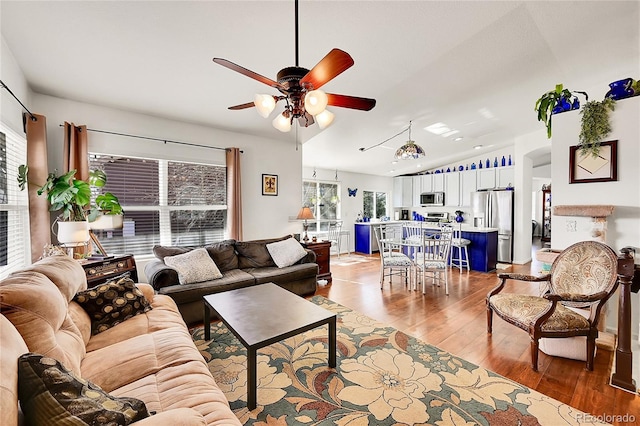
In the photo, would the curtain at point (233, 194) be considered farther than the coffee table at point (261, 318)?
Yes

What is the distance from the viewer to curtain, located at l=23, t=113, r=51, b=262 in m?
2.53

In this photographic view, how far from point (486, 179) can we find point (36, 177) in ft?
26.3

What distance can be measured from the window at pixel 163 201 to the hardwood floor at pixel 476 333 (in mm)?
2157

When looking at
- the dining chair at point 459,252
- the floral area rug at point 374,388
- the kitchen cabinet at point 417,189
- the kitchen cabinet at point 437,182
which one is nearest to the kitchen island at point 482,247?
the dining chair at point 459,252

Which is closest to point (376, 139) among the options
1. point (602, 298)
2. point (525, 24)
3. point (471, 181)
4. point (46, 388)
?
point (525, 24)

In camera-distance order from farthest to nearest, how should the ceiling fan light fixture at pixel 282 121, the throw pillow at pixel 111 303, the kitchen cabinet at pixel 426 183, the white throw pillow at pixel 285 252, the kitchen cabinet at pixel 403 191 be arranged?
the kitchen cabinet at pixel 403 191
the kitchen cabinet at pixel 426 183
the white throw pillow at pixel 285 252
the ceiling fan light fixture at pixel 282 121
the throw pillow at pixel 111 303

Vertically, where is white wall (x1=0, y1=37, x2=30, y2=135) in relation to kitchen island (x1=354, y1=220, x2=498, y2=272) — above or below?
above

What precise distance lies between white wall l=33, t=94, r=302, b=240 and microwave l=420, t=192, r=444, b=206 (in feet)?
14.8

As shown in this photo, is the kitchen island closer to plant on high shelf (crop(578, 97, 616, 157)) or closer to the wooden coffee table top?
plant on high shelf (crop(578, 97, 616, 157))

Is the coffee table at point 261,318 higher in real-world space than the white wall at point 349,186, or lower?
lower

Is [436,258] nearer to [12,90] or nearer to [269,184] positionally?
[269,184]

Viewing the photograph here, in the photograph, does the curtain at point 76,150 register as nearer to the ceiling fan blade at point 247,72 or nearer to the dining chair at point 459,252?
the ceiling fan blade at point 247,72

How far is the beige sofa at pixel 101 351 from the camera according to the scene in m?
0.93

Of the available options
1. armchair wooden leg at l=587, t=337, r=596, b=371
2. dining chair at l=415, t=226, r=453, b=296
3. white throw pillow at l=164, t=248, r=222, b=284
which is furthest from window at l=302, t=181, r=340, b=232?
armchair wooden leg at l=587, t=337, r=596, b=371
